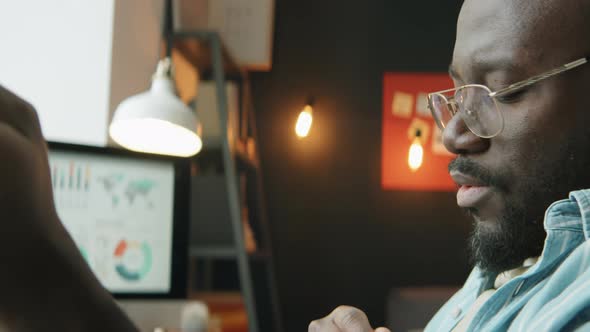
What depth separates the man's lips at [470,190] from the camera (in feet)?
3.08

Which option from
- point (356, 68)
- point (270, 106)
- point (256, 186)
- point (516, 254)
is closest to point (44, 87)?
point (516, 254)

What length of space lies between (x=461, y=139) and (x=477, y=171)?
7 centimetres

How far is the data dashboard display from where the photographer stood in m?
1.38

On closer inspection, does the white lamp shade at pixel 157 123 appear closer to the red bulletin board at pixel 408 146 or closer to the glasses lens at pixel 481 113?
the glasses lens at pixel 481 113

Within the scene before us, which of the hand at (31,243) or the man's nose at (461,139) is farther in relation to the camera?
the man's nose at (461,139)

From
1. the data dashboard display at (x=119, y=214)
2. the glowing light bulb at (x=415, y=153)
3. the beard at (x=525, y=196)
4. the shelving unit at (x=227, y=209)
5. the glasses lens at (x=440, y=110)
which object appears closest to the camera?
the beard at (x=525, y=196)

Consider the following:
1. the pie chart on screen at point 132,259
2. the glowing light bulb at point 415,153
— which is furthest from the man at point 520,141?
the glowing light bulb at point 415,153

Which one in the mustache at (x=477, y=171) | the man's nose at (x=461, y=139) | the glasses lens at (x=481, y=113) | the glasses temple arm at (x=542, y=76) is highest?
the glasses temple arm at (x=542, y=76)

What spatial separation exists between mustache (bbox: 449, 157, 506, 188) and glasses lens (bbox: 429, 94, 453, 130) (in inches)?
7.6

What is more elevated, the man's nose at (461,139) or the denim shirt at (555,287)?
the man's nose at (461,139)

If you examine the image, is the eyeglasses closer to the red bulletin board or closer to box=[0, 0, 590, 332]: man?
box=[0, 0, 590, 332]: man

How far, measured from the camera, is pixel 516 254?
96cm

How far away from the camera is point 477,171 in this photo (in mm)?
952

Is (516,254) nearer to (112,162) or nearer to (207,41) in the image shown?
(112,162)
